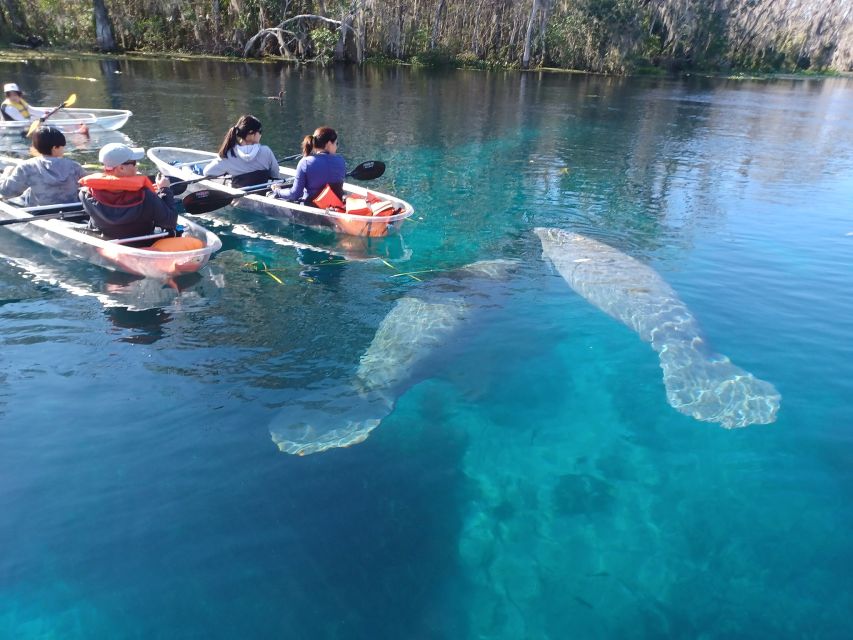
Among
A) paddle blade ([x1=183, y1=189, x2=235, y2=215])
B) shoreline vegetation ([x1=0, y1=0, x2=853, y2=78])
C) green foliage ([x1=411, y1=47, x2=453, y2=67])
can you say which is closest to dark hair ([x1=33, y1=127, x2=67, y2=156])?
paddle blade ([x1=183, y1=189, x2=235, y2=215])

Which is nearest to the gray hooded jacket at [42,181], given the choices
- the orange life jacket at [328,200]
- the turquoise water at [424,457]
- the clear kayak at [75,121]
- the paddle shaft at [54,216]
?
the paddle shaft at [54,216]

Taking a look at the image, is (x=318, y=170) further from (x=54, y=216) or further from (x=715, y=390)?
(x=715, y=390)

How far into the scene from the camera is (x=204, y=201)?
10602 mm

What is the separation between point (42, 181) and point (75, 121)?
1051 cm

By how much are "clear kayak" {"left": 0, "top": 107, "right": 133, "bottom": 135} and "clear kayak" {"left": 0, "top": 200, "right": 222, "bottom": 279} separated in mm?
9485

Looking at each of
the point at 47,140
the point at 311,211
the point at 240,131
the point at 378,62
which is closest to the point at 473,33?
the point at 378,62

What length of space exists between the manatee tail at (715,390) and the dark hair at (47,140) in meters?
9.99

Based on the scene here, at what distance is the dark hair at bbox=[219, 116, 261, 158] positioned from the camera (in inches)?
467

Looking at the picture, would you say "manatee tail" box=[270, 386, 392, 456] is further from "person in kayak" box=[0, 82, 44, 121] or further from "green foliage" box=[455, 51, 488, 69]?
"green foliage" box=[455, 51, 488, 69]

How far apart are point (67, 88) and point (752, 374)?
105ft

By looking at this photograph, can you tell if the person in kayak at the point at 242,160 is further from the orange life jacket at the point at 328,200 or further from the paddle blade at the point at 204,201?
the orange life jacket at the point at 328,200

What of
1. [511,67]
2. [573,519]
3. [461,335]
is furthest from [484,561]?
[511,67]

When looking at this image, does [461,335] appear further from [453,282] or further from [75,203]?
[75,203]

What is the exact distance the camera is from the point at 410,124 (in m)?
25.0
